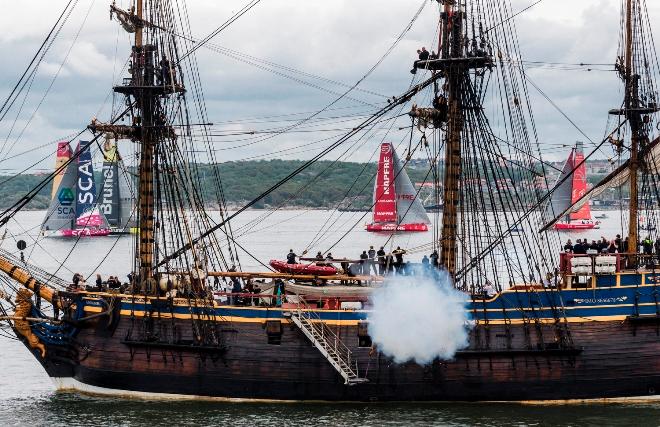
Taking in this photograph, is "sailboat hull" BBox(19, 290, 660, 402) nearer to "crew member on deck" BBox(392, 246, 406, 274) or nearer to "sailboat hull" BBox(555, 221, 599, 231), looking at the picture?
"crew member on deck" BBox(392, 246, 406, 274)

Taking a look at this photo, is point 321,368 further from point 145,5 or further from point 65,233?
point 65,233

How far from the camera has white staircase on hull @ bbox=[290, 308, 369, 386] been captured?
39.7 m

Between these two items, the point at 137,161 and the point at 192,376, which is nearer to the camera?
the point at 192,376

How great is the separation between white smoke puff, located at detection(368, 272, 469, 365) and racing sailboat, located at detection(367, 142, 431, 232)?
84293 mm

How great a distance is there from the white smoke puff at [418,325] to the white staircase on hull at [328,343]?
1.11 metres

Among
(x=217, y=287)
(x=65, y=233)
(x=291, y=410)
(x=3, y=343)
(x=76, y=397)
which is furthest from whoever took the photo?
(x=65, y=233)

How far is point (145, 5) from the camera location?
4447cm

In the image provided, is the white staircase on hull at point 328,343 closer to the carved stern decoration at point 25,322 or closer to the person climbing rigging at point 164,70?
the carved stern decoration at point 25,322

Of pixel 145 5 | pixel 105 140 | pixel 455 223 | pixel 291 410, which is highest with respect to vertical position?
pixel 145 5

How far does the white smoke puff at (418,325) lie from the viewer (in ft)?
132

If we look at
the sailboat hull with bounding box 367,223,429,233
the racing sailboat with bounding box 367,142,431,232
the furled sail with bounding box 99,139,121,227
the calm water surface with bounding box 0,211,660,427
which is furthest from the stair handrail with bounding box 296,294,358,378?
the furled sail with bounding box 99,139,121,227

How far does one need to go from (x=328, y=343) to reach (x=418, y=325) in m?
2.98

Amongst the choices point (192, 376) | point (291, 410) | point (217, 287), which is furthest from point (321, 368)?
point (217, 287)

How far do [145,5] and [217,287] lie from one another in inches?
428
